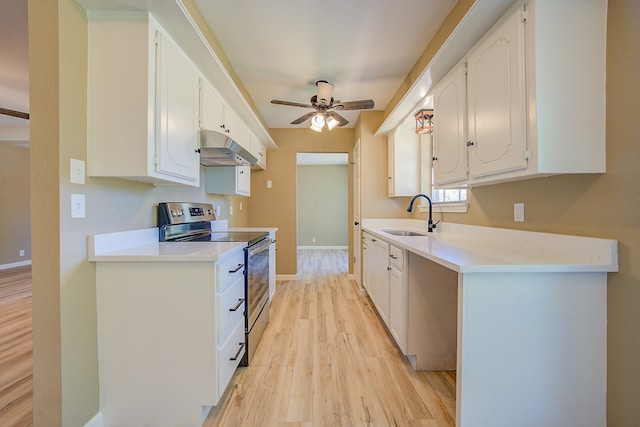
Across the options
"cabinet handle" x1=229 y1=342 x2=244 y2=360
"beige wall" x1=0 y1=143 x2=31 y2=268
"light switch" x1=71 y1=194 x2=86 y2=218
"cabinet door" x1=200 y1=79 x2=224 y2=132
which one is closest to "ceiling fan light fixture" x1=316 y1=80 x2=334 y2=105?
"cabinet door" x1=200 y1=79 x2=224 y2=132

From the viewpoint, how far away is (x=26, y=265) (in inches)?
190

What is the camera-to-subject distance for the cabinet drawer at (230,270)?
1.36 meters

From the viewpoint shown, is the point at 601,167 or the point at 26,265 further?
the point at 26,265

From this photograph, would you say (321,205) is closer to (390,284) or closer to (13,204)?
(390,284)

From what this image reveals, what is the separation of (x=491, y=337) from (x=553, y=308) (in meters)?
0.29

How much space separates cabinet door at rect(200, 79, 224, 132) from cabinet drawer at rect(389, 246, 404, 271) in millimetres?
1705

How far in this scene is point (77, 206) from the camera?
1.19 m

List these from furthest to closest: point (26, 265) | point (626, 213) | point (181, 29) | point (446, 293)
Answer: point (26, 265) < point (446, 293) < point (181, 29) < point (626, 213)

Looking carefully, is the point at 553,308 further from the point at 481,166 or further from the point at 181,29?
the point at 181,29

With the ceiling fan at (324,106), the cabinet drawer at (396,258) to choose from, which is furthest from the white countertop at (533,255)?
the ceiling fan at (324,106)

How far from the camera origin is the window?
90.9 inches

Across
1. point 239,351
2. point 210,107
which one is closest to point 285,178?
point 210,107

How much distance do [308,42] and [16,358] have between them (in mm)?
3249

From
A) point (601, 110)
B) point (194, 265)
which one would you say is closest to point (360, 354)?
point (194, 265)
